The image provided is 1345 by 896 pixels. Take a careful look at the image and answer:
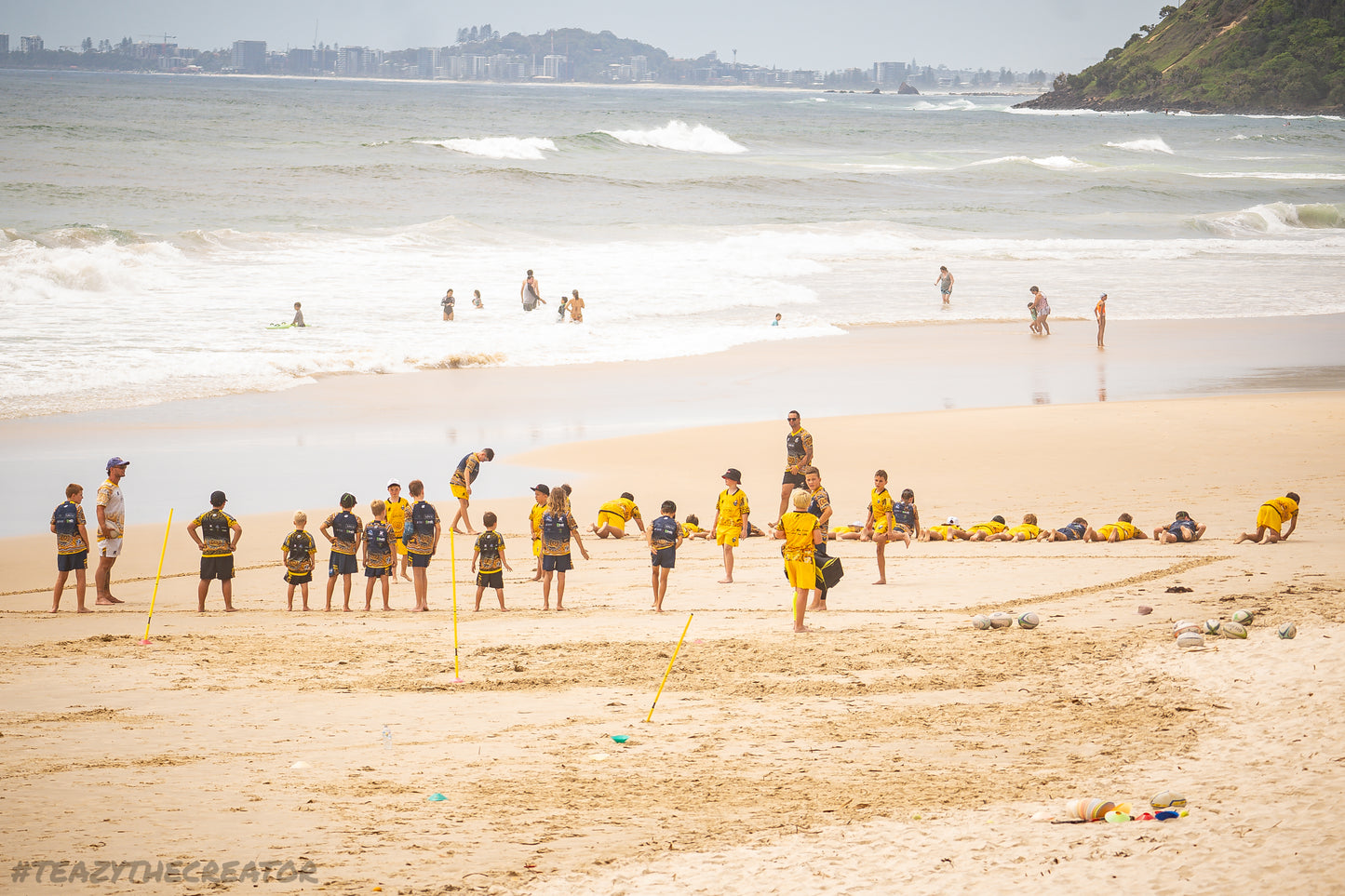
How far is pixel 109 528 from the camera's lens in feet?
40.0

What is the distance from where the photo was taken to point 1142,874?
18.0 feet

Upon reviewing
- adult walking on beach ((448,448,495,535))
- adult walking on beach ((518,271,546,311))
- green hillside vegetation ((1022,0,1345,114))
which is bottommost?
adult walking on beach ((448,448,495,535))

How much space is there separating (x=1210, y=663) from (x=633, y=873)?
4.63 m

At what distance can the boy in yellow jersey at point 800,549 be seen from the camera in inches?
399

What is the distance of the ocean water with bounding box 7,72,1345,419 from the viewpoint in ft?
86.4

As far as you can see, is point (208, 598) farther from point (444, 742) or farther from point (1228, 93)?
point (1228, 93)

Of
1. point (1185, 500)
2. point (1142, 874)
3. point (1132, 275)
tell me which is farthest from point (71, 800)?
point (1132, 275)

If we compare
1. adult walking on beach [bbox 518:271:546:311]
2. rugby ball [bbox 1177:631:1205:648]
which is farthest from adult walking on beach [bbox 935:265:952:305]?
rugby ball [bbox 1177:631:1205:648]

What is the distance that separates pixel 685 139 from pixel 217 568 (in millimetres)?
88461

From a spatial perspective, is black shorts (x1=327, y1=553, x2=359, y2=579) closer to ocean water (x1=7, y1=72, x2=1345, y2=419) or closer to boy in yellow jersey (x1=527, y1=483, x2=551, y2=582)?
boy in yellow jersey (x1=527, y1=483, x2=551, y2=582)

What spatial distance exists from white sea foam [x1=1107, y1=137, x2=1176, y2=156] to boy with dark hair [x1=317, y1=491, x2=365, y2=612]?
3582 inches

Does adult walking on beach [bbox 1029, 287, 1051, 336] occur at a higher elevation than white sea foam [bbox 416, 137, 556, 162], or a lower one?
lower

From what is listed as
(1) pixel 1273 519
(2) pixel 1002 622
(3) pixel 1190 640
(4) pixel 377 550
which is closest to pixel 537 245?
(4) pixel 377 550

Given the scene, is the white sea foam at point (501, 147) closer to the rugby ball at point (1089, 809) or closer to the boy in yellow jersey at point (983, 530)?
the boy in yellow jersey at point (983, 530)
